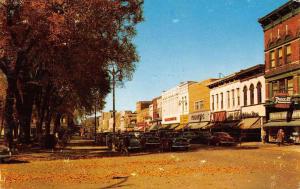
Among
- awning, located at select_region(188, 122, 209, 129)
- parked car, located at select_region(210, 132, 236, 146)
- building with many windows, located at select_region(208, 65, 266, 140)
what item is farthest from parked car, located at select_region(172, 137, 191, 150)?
awning, located at select_region(188, 122, 209, 129)

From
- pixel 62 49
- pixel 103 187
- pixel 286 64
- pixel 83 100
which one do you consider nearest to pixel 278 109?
pixel 286 64

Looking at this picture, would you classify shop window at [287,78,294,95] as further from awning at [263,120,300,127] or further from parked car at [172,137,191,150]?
parked car at [172,137,191,150]

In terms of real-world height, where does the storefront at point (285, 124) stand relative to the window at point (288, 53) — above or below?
below

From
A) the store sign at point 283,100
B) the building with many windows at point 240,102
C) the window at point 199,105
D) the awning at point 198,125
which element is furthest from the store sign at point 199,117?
the store sign at point 283,100

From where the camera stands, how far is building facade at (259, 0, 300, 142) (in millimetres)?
40625

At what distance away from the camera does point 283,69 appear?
42.8 meters

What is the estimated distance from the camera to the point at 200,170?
1916 cm

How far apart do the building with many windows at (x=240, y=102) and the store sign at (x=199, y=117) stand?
266cm

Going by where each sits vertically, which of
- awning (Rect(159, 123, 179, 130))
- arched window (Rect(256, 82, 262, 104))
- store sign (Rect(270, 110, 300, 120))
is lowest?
awning (Rect(159, 123, 179, 130))

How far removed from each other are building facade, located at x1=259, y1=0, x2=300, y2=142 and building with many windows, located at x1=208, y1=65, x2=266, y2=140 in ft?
7.30

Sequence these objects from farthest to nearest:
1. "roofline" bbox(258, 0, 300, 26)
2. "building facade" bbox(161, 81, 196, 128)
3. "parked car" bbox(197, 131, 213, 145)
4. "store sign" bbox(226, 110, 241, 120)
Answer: "building facade" bbox(161, 81, 196, 128) → "store sign" bbox(226, 110, 241, 120) → "parked car" bbox(197, 131, 213, 145) → "roofline" bbox(258, 0, 300, 26)

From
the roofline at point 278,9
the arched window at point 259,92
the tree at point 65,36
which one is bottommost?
the arched window at point 259,92

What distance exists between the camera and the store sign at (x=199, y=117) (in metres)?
67.4

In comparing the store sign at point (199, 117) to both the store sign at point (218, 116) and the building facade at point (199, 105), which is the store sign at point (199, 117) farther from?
the store sign at point (218, 116)
